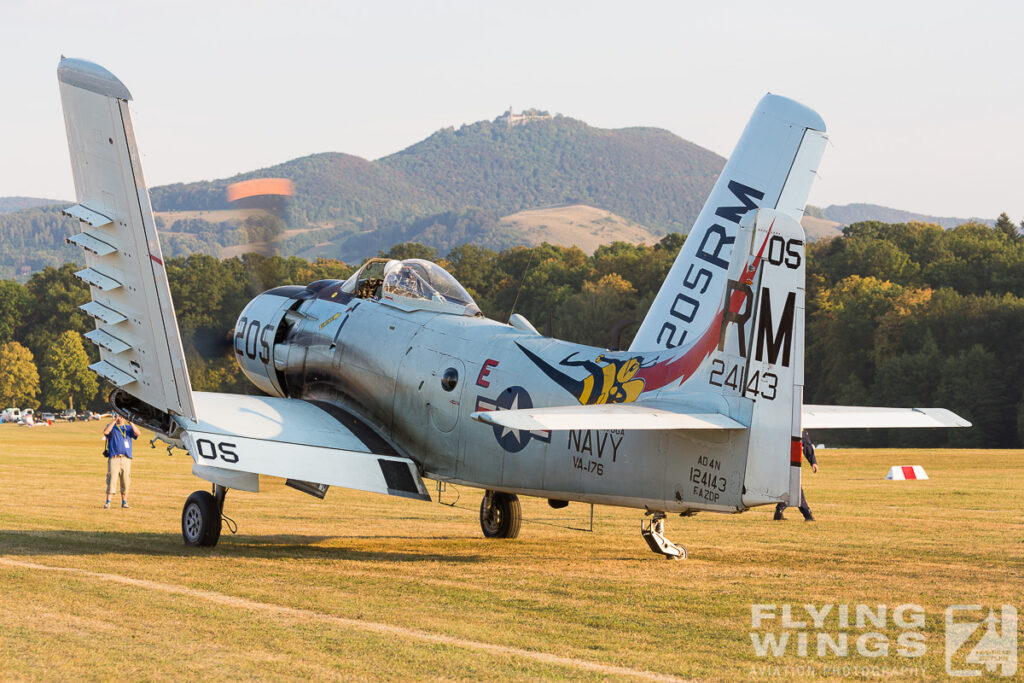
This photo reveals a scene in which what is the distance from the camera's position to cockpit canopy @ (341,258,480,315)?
13.4 m

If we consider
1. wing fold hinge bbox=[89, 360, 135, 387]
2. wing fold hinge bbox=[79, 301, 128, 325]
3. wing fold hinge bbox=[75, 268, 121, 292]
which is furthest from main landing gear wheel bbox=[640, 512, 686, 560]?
wing fold hinge bbox=[75, 268, 121, 292]

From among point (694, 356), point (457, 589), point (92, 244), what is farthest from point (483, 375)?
point (92, 244)

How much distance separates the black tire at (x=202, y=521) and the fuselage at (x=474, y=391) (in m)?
2.08

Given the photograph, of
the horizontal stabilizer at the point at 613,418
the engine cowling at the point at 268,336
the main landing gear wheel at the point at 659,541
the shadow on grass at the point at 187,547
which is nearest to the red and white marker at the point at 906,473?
the shadow on grass at the point at 187,547

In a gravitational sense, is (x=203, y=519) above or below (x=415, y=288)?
below

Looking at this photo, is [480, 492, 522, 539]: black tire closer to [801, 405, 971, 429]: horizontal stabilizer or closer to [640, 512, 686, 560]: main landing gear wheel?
[640, 512, 686, 560]: main landing gear wheel

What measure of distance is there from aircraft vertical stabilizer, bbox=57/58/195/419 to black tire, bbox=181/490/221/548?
1433 mm

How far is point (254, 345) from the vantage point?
15.0m

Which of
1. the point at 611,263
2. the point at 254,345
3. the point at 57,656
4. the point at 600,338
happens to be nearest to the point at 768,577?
the point at 57,656

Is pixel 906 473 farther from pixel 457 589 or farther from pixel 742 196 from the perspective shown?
pixel 457 589

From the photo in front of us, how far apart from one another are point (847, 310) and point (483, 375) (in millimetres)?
67213

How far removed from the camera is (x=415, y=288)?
1359 centimetres

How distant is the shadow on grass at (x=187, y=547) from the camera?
11898mm

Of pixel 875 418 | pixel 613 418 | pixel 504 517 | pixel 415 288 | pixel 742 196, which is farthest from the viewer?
pixel 742 196
